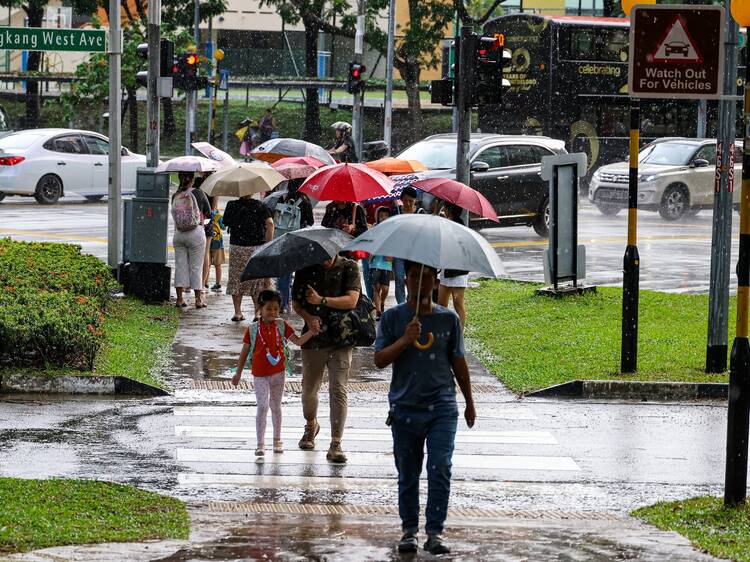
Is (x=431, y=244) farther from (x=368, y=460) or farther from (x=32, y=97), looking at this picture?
(x=32, y=97)

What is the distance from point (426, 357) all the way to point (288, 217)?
9599mm

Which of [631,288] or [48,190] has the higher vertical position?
[48,190]

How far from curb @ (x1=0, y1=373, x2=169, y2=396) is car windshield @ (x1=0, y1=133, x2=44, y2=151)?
1911 centimetres

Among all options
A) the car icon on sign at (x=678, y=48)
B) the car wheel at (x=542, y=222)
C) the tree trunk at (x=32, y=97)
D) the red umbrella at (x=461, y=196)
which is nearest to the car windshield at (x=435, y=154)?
the car wheel at (x=542, y=222)

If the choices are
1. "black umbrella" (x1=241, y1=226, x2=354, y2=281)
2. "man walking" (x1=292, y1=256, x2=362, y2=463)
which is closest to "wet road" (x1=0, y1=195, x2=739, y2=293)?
"man walking" (x1=292, y1=256, x2=362, y2=463)

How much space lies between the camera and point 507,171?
2781 cm

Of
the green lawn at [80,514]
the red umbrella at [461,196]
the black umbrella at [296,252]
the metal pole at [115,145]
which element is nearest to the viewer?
the green lawn at [80,514]

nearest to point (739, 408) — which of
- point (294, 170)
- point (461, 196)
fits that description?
point (461, 196)

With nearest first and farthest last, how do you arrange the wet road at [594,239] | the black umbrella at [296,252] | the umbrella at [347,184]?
the black umbrella at [296,252] < the umbrella at [347,184] < the wet road at [594,239]

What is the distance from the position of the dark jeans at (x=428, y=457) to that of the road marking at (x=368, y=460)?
249cm

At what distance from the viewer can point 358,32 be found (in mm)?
42000

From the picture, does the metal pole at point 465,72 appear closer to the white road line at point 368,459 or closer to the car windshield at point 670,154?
the white road line at point 368,459

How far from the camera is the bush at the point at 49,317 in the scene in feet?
41.8

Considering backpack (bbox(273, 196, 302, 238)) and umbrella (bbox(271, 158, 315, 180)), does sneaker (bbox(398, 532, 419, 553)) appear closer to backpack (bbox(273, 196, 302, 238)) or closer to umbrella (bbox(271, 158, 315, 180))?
backpack (bbox(273, 196, 302, 238))
